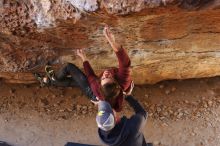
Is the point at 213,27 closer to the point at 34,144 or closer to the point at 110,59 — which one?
the point at 110,59

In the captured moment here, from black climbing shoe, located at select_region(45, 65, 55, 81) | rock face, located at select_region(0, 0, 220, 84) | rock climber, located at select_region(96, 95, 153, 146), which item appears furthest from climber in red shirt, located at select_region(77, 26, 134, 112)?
black climbing shoe, located at select_region(45, 65, 55, 81)

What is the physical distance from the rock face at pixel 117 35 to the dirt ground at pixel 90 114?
0.97ft

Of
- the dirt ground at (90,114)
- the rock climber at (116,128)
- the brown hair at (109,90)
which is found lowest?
the dirt ground at (90,114)

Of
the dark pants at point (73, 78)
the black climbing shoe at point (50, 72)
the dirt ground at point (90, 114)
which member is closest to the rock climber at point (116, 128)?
the dark pants at point (73, 78)

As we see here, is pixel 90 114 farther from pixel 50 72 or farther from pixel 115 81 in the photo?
pixel 115 81

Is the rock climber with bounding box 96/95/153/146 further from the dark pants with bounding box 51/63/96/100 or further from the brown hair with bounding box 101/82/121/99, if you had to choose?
the dark pants with bounding box 51/63/96/100

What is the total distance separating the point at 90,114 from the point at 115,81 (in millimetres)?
1925

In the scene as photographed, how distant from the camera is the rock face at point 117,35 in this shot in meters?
4.41

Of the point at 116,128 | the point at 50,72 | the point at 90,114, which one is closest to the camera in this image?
the point at 116,128

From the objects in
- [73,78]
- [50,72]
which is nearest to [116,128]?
[73,78]

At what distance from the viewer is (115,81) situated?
173 inches

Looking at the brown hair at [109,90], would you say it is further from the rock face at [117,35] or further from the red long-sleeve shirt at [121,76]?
the rock face at [117,35]

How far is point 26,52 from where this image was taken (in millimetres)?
5613

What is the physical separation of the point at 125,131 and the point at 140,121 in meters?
0.24
